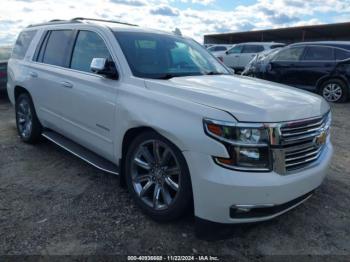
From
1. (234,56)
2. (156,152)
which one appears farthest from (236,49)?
(156,152)

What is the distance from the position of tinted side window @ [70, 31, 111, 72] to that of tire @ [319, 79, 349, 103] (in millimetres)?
7772

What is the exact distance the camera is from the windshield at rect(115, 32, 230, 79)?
3.76 metres

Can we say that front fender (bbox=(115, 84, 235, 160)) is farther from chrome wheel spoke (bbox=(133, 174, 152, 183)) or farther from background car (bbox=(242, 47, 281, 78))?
background car (bbox=(242, 47, 281, 78))

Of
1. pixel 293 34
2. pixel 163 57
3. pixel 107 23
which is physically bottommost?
pixel 163 57

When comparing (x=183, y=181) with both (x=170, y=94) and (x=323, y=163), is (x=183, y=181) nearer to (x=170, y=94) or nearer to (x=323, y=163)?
(x=170, y=94)

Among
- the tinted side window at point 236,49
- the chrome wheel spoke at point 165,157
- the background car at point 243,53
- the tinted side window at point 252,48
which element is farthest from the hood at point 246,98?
the tinted side window at point 236,49

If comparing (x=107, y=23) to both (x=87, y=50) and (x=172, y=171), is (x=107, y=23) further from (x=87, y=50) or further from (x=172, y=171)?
(x=172, y=171)

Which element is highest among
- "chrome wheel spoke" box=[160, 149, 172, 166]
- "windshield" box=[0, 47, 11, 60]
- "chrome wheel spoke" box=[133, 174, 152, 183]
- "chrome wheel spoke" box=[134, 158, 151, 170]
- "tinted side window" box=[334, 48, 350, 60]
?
"windshield" box=[0, 47, 11, 60]

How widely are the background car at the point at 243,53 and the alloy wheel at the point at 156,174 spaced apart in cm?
1581

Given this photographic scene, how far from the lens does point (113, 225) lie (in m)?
3.33

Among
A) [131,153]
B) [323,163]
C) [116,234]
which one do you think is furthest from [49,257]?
[323,163]

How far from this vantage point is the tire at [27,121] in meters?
5.52

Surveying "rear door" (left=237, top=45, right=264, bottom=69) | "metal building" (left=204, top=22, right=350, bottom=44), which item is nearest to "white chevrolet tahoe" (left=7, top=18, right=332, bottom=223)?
"rear door" (left=237, top=45, right=264, bottom=69)

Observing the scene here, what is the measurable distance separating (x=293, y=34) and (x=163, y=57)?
33570 millimetres
